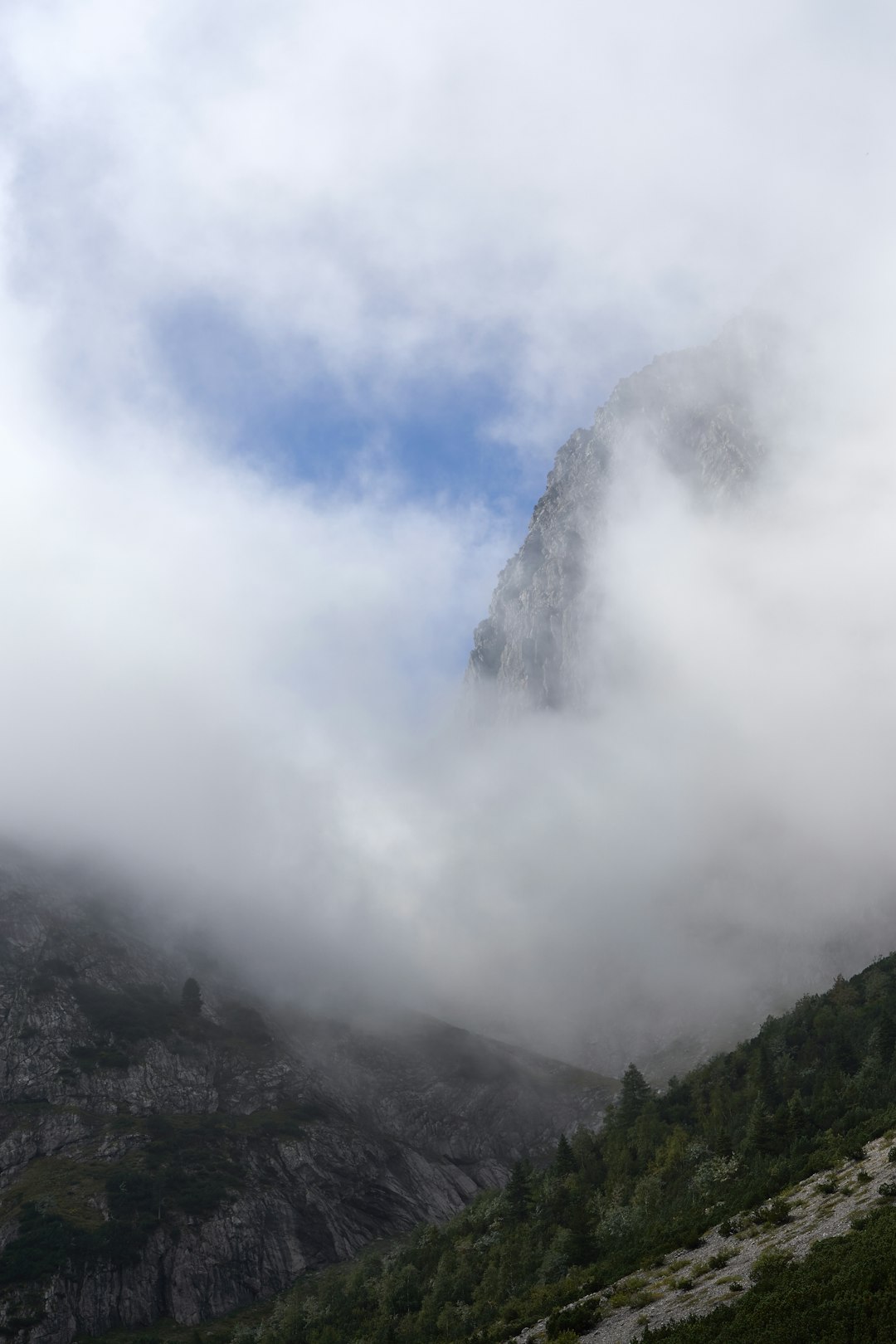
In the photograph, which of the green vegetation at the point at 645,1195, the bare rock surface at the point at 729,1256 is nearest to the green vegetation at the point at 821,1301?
the green vegetation at the point at 645,1195

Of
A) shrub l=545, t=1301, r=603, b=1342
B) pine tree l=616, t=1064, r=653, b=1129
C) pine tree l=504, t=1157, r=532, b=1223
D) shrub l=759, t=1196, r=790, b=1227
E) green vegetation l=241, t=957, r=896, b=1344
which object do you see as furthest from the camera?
pine tree l=616, t=1064, r=653, b=1129

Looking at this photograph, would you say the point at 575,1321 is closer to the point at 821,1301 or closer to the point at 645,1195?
the point at 821,1301

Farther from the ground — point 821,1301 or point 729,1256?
point 729,1256

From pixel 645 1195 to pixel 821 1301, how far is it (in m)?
92.6

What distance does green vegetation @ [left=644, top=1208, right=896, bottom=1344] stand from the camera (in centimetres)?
5291

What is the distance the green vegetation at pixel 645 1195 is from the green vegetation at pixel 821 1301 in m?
0.88

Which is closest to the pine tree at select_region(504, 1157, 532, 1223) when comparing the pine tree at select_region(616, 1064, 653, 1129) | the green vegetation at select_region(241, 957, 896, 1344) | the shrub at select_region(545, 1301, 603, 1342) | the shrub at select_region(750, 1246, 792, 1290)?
the green vegetation at select_region(241, 957, 896, 1344)

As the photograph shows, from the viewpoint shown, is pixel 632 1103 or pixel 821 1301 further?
pixel 632 1103

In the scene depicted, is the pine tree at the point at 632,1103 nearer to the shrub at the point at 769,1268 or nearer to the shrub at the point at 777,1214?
the shrub at the point at 777,1214

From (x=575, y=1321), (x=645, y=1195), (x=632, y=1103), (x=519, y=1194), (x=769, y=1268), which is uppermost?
(x=632, y=1103)

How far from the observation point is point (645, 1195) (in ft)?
464

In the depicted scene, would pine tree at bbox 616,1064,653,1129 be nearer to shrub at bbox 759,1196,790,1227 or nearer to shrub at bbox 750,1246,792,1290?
shrub at bbox 759,1196,790,1227

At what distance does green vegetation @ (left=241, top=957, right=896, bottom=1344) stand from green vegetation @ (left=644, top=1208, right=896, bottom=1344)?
881 mm

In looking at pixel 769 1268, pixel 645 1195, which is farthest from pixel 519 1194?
pixel 769 1268
